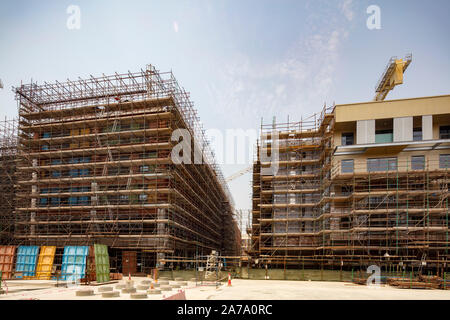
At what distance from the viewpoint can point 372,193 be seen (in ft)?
116

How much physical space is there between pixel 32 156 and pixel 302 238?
31.8 m

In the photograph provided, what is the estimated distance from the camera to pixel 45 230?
41.1 meters

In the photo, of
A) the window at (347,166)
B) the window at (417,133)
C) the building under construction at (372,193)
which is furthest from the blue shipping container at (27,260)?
the window at (417,133)

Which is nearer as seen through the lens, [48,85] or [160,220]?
[160,220]

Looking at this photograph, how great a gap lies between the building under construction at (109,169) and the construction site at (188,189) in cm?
A: 16

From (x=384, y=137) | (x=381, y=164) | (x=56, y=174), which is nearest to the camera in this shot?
(x=381, y=164)

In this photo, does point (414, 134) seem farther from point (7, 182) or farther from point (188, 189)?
point (7, 182)

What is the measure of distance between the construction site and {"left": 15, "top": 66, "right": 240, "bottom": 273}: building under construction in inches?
6.1

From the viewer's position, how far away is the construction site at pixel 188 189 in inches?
1368

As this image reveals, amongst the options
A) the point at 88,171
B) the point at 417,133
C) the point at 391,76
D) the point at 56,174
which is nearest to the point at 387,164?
the point at 417,133

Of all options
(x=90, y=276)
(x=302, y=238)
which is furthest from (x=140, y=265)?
(x=302, y=238)

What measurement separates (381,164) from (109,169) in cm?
2822

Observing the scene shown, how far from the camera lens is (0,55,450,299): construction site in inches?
1368

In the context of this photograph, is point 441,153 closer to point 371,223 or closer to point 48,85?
point 371,223
